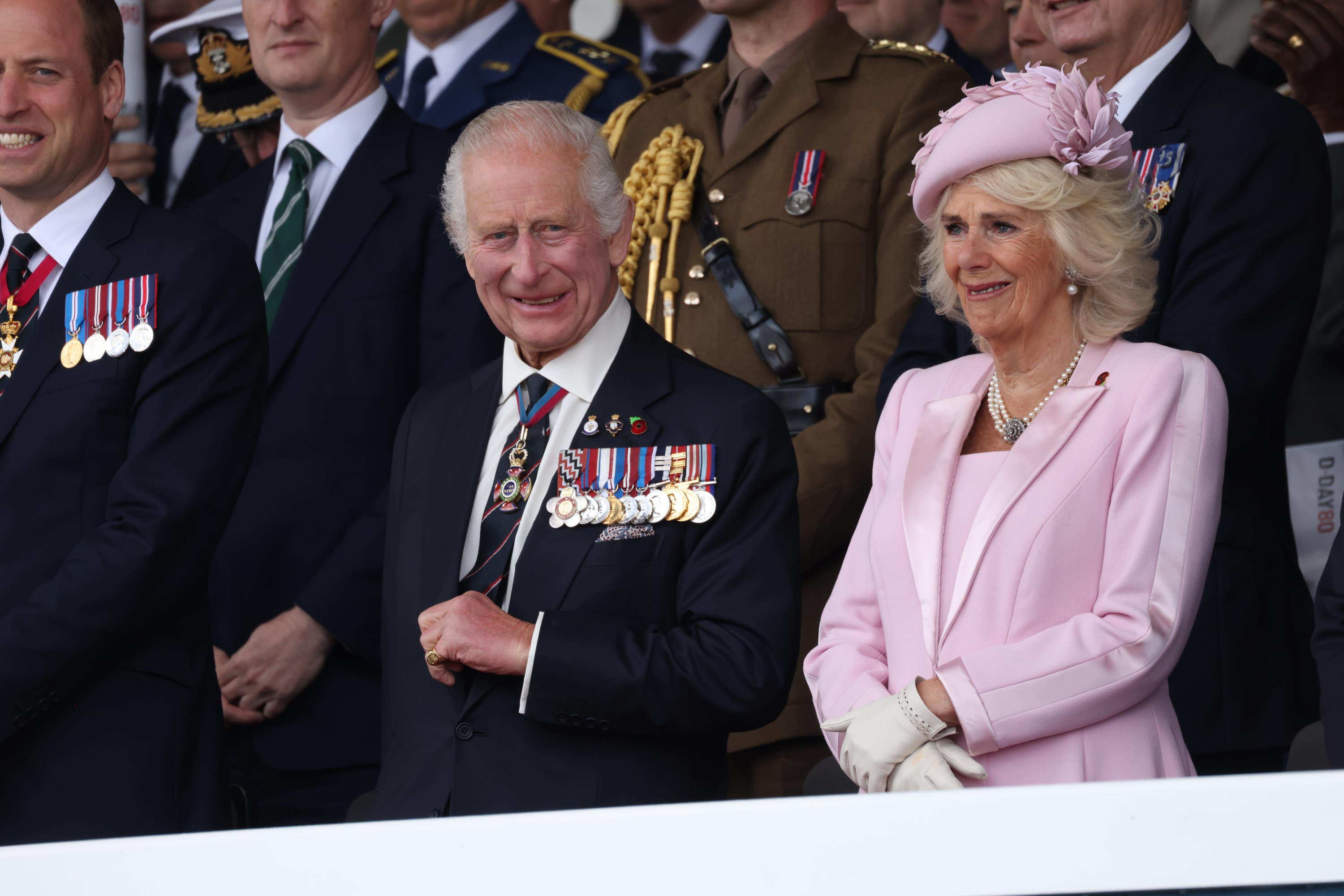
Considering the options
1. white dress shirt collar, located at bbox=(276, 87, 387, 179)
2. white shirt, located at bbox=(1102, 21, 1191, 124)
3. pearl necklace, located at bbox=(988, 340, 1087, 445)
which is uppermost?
white shirt, located at bbox=(1102, 21, 1191, 124)

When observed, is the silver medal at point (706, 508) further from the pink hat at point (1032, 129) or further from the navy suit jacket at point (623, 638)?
the pink hat at point (1032, 129)

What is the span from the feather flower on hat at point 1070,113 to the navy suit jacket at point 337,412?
4.36 feet

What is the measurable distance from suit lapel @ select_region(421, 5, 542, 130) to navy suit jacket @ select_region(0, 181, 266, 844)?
64.2 inches

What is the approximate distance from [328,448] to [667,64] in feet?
7.70

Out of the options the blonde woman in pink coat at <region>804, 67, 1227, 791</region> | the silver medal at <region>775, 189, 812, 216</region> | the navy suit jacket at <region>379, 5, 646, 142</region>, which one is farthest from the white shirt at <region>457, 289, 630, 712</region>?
the navy suit jacket at <region>379, 5, 646, 142</region>

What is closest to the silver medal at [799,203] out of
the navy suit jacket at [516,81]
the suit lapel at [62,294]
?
the navy suit jacket at [516,81]

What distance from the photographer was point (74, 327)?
3.10 metres

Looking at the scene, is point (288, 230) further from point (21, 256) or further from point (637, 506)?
point (637, 506)

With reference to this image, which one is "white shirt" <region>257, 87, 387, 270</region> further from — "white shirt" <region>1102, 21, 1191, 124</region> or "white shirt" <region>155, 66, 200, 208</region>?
"white shirt" <region>1102, 21, 1191, 124</region>

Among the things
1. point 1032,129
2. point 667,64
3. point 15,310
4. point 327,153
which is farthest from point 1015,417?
point 667,64

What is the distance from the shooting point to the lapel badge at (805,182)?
3.73 m

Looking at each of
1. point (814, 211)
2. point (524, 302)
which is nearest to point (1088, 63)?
point (814, 211)

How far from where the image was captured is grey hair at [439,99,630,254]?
2910 mm

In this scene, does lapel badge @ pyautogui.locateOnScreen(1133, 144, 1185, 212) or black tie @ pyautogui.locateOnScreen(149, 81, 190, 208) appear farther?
black tie @ pyautogui.locateOnScreen(149, 81, 190, 208)
